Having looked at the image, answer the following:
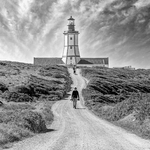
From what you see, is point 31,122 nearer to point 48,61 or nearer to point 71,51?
point 71,51

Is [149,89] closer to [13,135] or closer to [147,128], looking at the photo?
[147,128]

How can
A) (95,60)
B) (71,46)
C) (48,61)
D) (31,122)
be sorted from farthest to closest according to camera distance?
(95,60) < (48,61) < (71,46) < (31,122)

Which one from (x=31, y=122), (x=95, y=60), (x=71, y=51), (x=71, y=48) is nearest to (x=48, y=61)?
(x=71, y=51)

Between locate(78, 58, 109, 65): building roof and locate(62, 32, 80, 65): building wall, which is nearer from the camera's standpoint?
locate(62, 32, 80, 65): building wall

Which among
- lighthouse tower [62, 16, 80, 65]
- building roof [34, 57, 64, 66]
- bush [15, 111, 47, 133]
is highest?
lighthouse tower [62, 16, 80, 65]

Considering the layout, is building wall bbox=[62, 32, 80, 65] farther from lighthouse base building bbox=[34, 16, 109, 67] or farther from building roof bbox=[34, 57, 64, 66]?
building roof bbox=[34, 57, 64, 66]

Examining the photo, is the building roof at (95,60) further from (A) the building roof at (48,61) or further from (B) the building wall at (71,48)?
(A) the building roof at (48,61)

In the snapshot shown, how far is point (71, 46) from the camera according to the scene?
91.8 metres

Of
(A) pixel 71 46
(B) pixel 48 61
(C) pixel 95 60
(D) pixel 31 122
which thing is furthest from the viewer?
(C) pixel 95 60

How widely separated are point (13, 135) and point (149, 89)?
141ft

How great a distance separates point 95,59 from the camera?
102 metres

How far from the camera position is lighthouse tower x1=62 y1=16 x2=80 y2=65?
297 feet

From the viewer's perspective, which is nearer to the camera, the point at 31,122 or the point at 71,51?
the point at 31,122

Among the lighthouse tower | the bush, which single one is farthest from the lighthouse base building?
the bush
